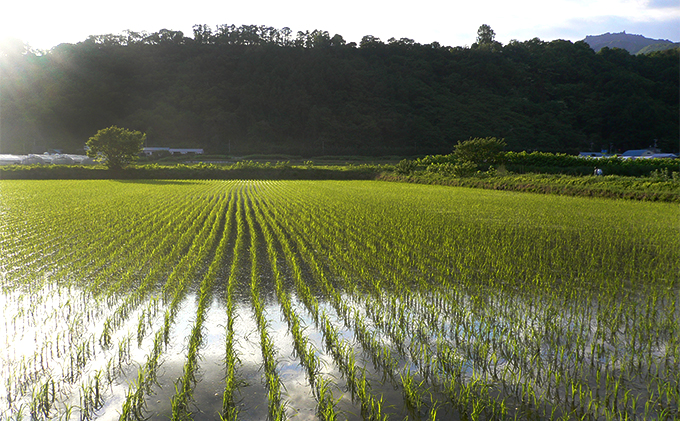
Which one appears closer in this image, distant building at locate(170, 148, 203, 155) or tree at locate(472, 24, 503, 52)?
distant building at locate(170, 148, 203, 155)

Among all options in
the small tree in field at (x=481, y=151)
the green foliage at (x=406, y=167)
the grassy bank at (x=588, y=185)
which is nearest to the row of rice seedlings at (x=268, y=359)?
the grassy bank at (x=588, y=185)

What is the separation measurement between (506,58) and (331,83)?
33.4m

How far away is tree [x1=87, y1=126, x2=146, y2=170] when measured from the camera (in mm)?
29438

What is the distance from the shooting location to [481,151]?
84.8ft

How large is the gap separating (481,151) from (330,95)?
55.2 m

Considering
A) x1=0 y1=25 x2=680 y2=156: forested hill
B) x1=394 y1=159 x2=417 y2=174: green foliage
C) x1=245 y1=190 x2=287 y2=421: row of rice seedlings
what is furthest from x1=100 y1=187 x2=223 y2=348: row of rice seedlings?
x1=0 y1=25 x2=680 y2=156: forested hill

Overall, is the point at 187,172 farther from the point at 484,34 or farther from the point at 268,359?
the point at 484,34

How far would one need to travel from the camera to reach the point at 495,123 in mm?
68500

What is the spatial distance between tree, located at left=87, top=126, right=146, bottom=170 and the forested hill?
31.4 m

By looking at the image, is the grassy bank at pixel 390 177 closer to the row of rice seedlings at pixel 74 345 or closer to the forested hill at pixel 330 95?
the row of rice seedlings at pixel 74 345

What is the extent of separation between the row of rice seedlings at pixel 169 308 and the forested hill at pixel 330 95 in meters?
55.8

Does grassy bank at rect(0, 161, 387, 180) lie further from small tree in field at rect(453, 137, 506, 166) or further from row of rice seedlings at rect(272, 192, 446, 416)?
row of rice seedlings at rect(272, 192, 446, 416)

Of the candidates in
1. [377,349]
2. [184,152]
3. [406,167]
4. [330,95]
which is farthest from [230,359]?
[330,95]

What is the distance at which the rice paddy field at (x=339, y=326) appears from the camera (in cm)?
253
